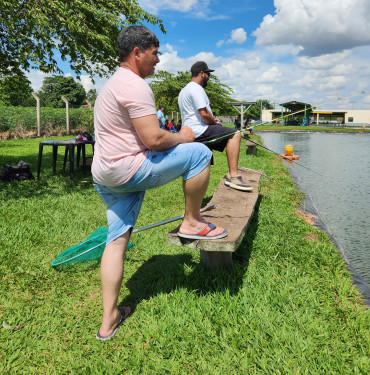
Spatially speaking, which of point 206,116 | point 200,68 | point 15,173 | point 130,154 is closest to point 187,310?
point 130,154

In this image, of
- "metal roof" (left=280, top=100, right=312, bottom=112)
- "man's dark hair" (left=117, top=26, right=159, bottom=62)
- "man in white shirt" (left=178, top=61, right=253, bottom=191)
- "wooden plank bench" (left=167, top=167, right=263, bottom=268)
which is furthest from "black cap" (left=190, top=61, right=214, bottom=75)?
"metal roof" (left=280, top=100, right=312, bottom=112)

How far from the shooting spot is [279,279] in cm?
265

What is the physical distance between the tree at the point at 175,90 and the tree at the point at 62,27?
22.1 m

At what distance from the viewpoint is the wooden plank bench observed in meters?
2.18

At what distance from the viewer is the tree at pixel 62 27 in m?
5.10

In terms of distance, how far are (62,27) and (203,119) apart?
3499mm

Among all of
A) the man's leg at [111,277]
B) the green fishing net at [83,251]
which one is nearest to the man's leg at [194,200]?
the man's leg at [111,277]

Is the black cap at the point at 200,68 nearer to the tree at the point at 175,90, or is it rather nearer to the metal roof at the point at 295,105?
the tree at the point at 175,90

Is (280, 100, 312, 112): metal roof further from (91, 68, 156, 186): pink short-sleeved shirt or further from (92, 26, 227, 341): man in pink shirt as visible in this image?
(91, 68, 156, 186): pink short-sleeved shirt

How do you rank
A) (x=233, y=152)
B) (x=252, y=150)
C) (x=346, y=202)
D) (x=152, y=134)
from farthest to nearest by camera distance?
(x=252, y=150) → (x=346, y=202) → (x=233, y=152) → (x=152, y=134)

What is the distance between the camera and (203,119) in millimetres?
4086

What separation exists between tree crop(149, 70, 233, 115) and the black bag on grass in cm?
2316

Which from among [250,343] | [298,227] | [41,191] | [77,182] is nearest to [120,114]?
[250,343]

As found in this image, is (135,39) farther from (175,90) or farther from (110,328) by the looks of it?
(175,90)
